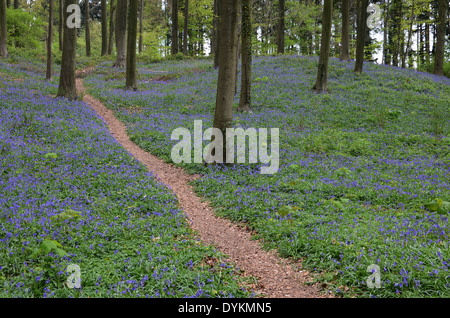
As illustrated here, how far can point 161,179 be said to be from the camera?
10.4 metres

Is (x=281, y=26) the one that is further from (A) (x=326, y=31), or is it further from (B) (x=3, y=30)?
(B) (x=3, y=30)

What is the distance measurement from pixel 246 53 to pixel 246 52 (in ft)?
0.17

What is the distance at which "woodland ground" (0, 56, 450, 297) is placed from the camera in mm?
5020

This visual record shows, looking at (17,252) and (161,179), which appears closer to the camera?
(17,252)

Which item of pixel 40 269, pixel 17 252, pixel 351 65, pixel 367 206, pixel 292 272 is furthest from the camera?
pixel 351 65

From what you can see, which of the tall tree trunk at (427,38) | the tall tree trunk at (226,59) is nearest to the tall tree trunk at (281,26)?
the tall tree trunk at (427,38)

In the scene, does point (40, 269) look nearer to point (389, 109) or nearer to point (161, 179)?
point (161, 179)

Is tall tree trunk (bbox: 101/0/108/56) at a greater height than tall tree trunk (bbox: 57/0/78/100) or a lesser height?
greater

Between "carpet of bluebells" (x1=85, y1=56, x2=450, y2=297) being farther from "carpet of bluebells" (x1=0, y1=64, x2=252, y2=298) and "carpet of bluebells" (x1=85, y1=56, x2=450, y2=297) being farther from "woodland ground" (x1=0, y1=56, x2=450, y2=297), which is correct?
"carpet of bluebells" (x1=0, y1=64, x2=252, y2=298)

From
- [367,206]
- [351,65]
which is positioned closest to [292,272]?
[367,206]

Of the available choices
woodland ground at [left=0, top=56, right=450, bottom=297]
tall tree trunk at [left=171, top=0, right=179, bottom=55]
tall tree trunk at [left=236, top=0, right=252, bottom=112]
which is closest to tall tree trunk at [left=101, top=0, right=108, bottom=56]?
tall tree trunk at [left=171, top=0, right=179, bottom=55]

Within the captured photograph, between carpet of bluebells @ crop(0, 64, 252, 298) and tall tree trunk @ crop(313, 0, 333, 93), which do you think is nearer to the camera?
carpet of bluebells @ crop(0, 64, 252, 298)
